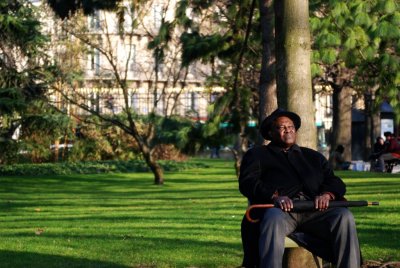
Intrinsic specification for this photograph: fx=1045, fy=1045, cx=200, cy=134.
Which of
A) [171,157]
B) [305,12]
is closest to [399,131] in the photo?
[171,157]

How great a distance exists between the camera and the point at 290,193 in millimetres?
8422

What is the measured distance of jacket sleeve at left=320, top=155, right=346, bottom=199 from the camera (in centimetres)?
843

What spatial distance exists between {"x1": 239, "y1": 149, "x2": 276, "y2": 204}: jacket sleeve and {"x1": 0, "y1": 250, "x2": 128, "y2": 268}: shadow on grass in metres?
2.68

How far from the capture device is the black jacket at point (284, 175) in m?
8.39

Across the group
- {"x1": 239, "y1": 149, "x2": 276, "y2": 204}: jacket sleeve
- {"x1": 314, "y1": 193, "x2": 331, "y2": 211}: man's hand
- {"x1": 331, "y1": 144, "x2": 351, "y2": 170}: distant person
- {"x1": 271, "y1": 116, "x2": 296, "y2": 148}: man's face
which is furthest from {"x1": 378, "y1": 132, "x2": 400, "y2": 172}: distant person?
{"x1": 314, "y1": 193, "x2": 331, "y2": 211}: man's hand

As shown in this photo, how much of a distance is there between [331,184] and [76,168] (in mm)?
29812

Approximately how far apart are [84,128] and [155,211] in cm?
2507

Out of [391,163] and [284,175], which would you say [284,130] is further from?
[391,163]

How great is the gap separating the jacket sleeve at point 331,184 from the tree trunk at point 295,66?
0.63 meters

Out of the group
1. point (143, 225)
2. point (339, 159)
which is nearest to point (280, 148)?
point (143, 225)

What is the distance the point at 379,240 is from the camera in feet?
40.0

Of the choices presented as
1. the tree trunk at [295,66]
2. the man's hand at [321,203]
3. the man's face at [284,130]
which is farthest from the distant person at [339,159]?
the man's hand at [321,203]

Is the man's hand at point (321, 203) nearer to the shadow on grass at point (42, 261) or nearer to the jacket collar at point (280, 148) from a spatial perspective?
the jacket collar at point (280, 148)

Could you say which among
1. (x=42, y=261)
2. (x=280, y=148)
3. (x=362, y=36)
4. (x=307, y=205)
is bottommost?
(x=42, y=261)
